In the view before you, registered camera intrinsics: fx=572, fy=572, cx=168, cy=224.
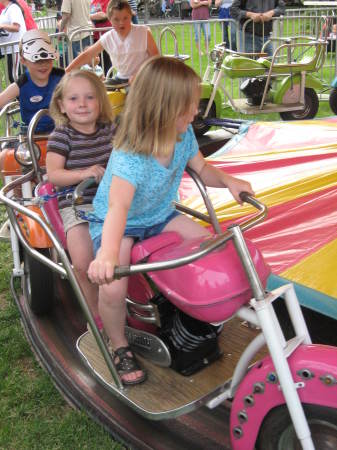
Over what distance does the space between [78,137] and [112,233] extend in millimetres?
955

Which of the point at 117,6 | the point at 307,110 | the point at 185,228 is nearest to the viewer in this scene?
the point at 185,228

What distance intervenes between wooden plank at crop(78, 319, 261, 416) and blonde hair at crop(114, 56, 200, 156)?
2.80 ft

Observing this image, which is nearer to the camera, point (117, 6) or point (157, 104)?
point (157, 104)

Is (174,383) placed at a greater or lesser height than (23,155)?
lesser

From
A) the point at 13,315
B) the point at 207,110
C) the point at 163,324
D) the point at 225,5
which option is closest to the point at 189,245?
the point at 163,324

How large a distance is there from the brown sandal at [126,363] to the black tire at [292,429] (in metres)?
0.56

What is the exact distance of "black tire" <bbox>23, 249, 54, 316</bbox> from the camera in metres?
2.88

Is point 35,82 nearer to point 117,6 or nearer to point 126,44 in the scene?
point 117,6

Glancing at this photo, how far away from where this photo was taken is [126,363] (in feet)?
7.18

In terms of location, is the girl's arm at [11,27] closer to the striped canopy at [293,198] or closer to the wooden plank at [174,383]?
the striped canopy at [293,198]

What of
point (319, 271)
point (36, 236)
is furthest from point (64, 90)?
point (319, 271)

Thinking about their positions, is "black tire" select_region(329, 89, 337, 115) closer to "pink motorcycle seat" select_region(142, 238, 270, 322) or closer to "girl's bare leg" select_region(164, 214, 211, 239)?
"girl's bare leg" select_region(164, 214, 211, 239)

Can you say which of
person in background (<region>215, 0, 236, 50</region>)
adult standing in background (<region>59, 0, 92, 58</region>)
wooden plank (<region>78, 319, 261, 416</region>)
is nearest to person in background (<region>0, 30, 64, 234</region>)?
wooden plank (<region>78, 319, 261, 416</region>)

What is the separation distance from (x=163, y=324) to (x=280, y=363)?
0.64 m
